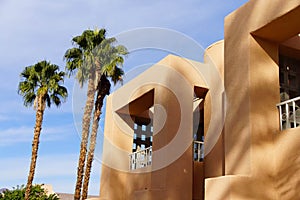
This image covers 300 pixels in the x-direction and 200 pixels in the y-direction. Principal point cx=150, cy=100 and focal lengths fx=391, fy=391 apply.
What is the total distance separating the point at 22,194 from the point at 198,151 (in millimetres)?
11910

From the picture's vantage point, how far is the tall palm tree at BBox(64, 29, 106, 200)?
15039mm

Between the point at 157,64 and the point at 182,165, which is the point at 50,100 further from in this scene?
the point at 182,165

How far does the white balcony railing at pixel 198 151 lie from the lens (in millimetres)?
11352

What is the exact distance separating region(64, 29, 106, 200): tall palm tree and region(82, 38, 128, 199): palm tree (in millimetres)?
204

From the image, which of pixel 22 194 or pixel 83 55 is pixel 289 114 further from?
pixel 22 194

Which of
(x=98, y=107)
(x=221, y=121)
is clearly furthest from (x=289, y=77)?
(x=98, y=107)

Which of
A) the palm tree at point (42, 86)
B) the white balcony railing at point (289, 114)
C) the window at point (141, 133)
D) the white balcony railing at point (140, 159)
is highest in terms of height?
the palm tree at point (42, 86)

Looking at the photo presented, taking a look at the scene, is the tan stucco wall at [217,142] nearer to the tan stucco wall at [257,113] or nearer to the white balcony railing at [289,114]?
the tan stucco wall at [257,113]

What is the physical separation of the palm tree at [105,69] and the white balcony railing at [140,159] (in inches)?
104

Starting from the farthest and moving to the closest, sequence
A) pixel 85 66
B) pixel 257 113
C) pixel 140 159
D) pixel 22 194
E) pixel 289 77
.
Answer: pixel 22 194 → pixel 85 66 → pixel 140 159 → pixel 289 77 → pixel 257 113

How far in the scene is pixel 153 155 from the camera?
10.7 meters

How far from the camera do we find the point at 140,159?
40.3ft

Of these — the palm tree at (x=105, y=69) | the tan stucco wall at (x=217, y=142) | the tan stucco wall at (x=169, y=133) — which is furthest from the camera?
the palm tree at (x=105, y=69)

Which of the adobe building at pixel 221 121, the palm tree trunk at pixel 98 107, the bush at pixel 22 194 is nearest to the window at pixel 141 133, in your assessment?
the adobe building at pixel 221 121
